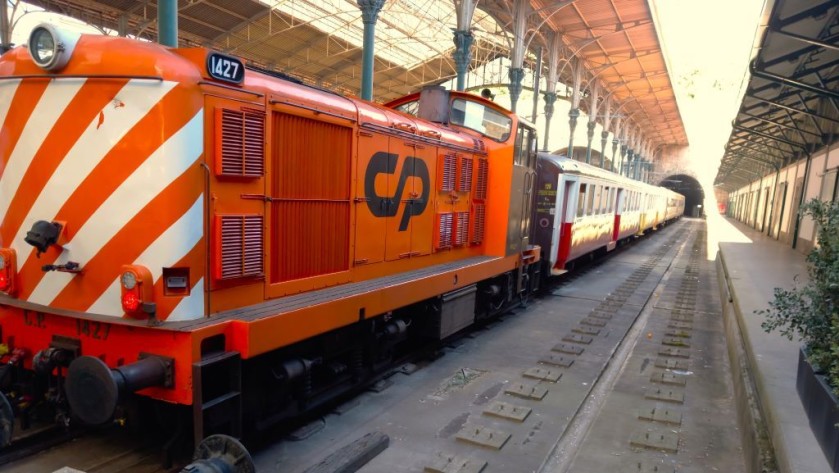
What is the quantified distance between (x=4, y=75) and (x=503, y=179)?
5.70 meters

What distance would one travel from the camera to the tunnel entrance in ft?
195

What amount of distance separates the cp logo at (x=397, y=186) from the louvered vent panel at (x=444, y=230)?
408mm

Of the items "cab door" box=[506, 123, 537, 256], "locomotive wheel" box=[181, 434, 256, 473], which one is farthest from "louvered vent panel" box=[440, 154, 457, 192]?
"locomotive wheel" box=[181, 434, 256, 473]

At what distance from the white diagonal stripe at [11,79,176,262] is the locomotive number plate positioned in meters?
0.28

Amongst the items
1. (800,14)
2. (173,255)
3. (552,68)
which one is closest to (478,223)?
(173,255)

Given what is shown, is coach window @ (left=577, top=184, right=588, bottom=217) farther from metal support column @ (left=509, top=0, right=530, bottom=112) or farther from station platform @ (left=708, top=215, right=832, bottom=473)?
metal support column @ (left=509, top=0, right=530, bottom=112)

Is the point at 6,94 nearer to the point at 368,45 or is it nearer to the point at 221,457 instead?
the point at 221,457

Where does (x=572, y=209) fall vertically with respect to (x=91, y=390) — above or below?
above

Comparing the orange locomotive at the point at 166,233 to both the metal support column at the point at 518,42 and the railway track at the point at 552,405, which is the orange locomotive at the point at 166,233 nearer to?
the railway track at the point at 552,405

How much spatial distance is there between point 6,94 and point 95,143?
2.91ft

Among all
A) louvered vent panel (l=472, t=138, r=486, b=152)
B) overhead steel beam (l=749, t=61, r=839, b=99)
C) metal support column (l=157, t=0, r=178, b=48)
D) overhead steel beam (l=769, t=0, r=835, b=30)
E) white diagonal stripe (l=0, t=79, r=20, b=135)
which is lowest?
white diagonal stripe (l=0, t=79, r=20, b=135)

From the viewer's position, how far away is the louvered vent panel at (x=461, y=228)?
6.87 metres

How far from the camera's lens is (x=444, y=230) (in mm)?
6605

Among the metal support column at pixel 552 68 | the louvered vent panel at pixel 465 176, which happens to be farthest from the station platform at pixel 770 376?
the metal support column at pixel 552 68
